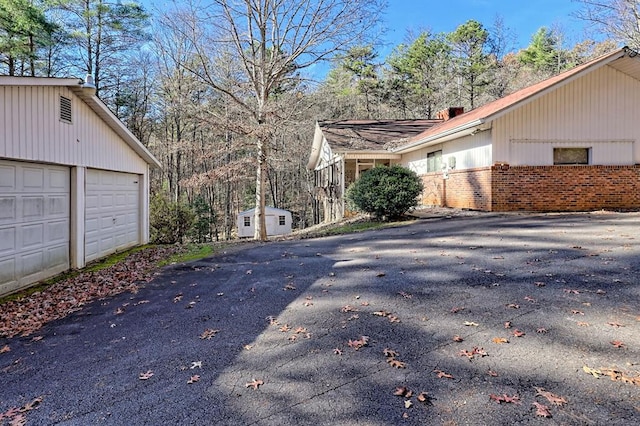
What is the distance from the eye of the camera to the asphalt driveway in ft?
8.81

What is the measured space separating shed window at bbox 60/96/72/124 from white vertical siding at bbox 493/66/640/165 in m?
11.7

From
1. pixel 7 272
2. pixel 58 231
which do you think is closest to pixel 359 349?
pixel 7 272

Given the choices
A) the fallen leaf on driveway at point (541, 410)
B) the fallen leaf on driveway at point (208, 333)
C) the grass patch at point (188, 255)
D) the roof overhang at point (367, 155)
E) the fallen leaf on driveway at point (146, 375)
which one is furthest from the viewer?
the roof overhang at point (367, 155)

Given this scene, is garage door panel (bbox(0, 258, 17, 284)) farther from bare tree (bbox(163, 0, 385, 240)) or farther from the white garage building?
bare tree (bbox(163, 0, 385, 240))

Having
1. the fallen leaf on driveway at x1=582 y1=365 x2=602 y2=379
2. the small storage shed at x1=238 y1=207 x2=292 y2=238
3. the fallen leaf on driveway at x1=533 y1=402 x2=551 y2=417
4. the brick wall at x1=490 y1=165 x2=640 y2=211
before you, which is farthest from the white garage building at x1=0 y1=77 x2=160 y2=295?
the small storage shed at x1=238 y1=207 x2=292 y2=238

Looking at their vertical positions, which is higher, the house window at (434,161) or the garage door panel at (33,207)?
the house window at (434,161)

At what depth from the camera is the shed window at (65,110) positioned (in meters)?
7.79

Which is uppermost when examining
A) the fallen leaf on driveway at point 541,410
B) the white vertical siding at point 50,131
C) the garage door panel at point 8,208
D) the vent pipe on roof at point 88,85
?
the vent pipe on roof at point 88,85

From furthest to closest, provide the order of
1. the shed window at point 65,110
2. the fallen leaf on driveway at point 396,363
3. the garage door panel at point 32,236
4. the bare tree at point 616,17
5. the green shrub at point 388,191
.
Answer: the bare tree at point 616,17, the green shrub at point 388,191, the shed window at point 65,110, the garage door panel at point 32,236, the fallen leaf on driveway at point 396,363

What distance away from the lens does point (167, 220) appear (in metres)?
16.5

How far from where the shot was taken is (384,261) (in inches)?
276

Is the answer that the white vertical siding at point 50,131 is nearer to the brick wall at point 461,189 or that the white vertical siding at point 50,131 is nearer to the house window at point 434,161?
the brick wall at point 461,189

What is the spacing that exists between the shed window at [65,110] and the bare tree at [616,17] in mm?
15155

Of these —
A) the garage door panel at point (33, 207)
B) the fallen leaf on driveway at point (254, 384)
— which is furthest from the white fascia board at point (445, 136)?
the garage door panel at point (33, 207)
